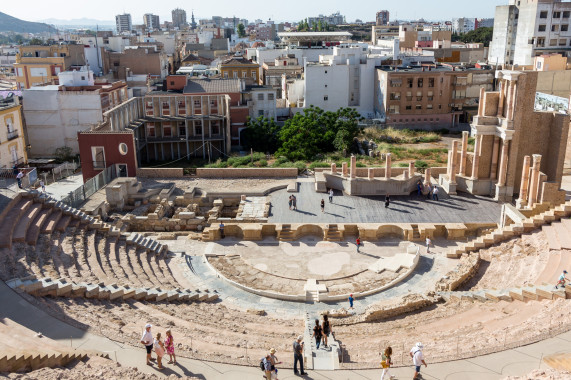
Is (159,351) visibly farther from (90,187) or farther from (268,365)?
(90,187)

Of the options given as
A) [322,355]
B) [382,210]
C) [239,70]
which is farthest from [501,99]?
[239,70]

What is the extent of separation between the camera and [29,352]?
586 inches

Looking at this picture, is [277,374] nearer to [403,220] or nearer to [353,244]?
[353,244]

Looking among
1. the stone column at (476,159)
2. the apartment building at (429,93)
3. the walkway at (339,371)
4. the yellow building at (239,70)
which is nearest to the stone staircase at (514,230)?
the stone column at (476,159)

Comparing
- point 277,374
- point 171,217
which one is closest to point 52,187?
point 171,217

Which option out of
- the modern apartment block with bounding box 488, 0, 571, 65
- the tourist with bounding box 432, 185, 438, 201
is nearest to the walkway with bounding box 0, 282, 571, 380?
the tourist with bounding box 432, 185, 438, 201

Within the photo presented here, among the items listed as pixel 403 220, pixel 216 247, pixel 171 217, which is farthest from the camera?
pixel 171 217

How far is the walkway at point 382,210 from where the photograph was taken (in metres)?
35.3

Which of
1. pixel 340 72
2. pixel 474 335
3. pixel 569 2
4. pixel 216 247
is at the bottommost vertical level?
pixel 216 247

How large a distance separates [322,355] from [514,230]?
664 inches

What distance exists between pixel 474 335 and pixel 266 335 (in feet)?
25.4

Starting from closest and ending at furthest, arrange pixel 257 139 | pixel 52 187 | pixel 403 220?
pixel 403 220
pixel 52 187
pixel 257 139

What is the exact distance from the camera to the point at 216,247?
3275 cm

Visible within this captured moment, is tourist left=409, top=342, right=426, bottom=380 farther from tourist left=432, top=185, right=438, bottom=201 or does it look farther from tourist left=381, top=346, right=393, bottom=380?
tourist left=432, top=185, right=438, bottom=201
